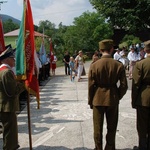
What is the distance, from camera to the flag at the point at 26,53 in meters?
5.38

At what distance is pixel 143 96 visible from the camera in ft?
16.6

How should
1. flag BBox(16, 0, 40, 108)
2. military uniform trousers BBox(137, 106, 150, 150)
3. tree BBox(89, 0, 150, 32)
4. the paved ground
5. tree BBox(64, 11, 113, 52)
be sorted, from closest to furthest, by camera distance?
military uniform trousers BBox(137, 106, 150, 150) < flag BBox(16, 0, 40, 108) < the paved ground < tree BBox(89, 0, 150, 32) < tree BBox(64, 11, 113, 52)

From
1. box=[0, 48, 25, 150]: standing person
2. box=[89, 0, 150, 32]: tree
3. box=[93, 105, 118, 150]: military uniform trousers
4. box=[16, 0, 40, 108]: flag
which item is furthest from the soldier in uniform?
box=[89, 0, 150, 32]: tree

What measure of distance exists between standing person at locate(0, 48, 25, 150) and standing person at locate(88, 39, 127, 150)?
131 centimetres

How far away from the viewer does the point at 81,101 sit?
10.1 meters

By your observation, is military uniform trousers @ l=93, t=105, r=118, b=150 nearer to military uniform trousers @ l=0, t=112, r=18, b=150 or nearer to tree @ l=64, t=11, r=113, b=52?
military uniform trousers @ l=0, t=112, r=18, b=150

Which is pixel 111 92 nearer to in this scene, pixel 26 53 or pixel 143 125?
pixel 143 125

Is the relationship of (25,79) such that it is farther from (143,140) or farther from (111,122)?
(143,140)

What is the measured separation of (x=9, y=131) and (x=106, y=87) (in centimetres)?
183

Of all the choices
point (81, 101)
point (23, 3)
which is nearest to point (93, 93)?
point (23, 3)

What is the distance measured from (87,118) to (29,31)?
3262 mm

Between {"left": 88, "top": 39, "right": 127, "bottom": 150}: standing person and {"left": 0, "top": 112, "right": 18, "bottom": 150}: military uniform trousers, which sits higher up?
{"left": 88, "top": 39, "right": 127, "bottom": 150}: standing person

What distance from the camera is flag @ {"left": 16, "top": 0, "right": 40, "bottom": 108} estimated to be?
5.38m

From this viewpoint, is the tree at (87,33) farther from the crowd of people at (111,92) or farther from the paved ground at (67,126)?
the crowd of people at (111,92)
